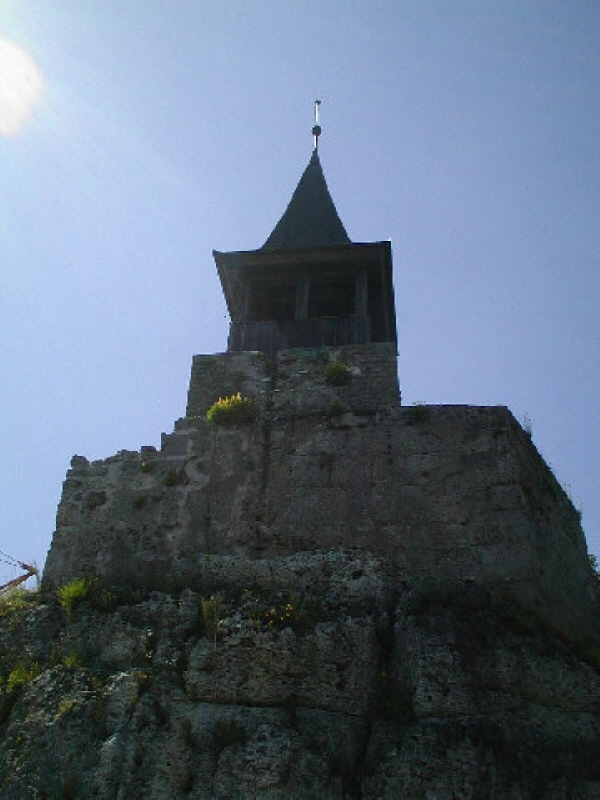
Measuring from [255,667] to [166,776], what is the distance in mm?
1354

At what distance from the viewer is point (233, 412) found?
37.7 feet

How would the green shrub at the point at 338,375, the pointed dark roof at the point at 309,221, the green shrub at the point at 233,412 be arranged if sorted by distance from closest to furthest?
1. the green shrub at the point at 233,412
2. the green shrub at the point at 338,375
3. the pointed dark roof at the point at 309,221

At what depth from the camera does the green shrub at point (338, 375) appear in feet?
→ 39.0

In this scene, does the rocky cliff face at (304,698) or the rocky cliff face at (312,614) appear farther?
the rocky cliff face at (312,614)

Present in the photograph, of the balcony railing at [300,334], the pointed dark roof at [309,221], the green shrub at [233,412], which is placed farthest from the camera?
the pointed dark roof at [309,221]

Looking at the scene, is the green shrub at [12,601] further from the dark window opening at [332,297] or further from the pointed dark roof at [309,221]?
the pointed dark roof at [309,221]

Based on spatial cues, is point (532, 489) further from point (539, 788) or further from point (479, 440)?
point (539, 788)

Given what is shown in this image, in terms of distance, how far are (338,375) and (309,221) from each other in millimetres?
7718

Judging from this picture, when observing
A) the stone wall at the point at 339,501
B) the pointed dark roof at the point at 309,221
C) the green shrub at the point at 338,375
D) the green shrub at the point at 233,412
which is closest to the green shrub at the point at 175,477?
the stone wall at the point at 339,501

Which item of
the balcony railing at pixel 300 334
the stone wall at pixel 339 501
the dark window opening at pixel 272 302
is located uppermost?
the dark window opening at pixel 272 302


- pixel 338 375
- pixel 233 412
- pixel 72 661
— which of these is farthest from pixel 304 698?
pixel 338 375

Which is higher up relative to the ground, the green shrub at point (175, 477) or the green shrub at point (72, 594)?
the green shrub at point (175, 477)

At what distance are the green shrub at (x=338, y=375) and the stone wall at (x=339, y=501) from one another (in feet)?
0.37

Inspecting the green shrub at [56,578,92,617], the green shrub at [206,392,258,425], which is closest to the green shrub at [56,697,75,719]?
the green shrub at [56,578,92,617]
